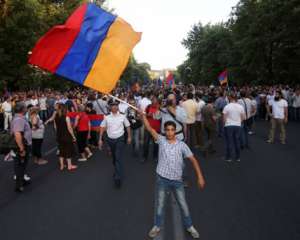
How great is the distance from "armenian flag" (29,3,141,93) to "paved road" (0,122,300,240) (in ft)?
6.83

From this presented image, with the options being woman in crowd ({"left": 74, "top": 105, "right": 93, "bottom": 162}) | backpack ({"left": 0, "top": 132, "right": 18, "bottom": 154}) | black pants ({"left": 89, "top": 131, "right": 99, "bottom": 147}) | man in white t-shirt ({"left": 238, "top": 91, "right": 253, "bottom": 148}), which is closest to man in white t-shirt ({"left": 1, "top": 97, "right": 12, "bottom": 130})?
black pants ({"left": 89, "top": 131, "right": 99, "bottom": 147})

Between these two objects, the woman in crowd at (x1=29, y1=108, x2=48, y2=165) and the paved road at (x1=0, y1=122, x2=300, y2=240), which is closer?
the paved road at (x1=0, y1=122, x2=300, y2=240)

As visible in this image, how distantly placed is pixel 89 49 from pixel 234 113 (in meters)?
5.00

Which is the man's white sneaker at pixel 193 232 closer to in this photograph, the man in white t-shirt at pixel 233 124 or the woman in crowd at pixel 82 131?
the man in white t-shirt at pixel 233 124

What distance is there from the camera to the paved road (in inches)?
224

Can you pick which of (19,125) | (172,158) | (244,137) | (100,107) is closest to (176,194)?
(172,158)

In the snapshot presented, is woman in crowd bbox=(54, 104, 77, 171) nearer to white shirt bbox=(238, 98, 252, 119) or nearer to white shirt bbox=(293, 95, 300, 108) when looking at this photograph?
white shirt bbox=(238, 98, 252, 119)

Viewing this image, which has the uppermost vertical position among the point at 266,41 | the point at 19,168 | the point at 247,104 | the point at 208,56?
the point at 208,56

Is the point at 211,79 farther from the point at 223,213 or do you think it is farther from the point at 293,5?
the point at 223,213

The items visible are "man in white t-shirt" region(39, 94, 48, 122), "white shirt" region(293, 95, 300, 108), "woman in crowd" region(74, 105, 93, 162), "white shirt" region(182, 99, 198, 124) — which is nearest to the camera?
"woman in crowd" region(74, 105, 93, 162)

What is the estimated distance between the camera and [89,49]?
686cm

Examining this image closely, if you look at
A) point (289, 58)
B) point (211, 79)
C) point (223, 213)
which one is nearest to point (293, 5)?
point (289, 58)

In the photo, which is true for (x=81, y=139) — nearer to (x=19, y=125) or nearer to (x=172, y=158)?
(x=19, y=125)

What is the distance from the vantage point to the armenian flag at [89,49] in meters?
6.63
